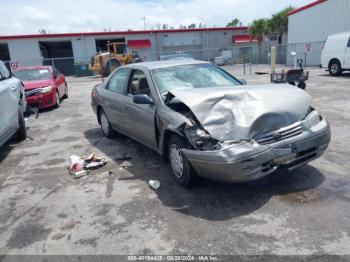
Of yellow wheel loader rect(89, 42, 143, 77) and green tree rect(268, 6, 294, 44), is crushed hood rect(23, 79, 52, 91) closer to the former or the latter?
yellow wheel loader rect(89, 42, 143, 77)

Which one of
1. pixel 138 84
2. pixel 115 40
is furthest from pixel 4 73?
pixel 115 40

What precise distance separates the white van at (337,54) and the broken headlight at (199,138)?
13462mm

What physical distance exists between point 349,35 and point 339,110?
332 inches

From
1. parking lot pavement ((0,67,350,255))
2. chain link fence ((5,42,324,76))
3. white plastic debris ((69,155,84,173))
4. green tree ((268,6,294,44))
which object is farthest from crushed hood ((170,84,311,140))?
green tree ((268,6,294,44))

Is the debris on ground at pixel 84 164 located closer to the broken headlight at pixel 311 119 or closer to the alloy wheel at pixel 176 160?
the alloy wheel at pixel 176 160

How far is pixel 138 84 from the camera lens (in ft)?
16.4

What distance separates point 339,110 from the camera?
7.57 meters

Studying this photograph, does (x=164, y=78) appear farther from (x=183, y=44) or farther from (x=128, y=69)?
(x=183, y=44)

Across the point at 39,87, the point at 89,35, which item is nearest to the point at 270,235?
the point at 39,87

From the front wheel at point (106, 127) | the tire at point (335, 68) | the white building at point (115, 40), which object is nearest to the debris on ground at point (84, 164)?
the front wheel at point (106, 127)

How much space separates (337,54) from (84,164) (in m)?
14.0

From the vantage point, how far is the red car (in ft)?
32.7

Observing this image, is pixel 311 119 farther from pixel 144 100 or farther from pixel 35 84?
pixel 35 84

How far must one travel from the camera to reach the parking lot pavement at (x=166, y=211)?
2822 millimetres
